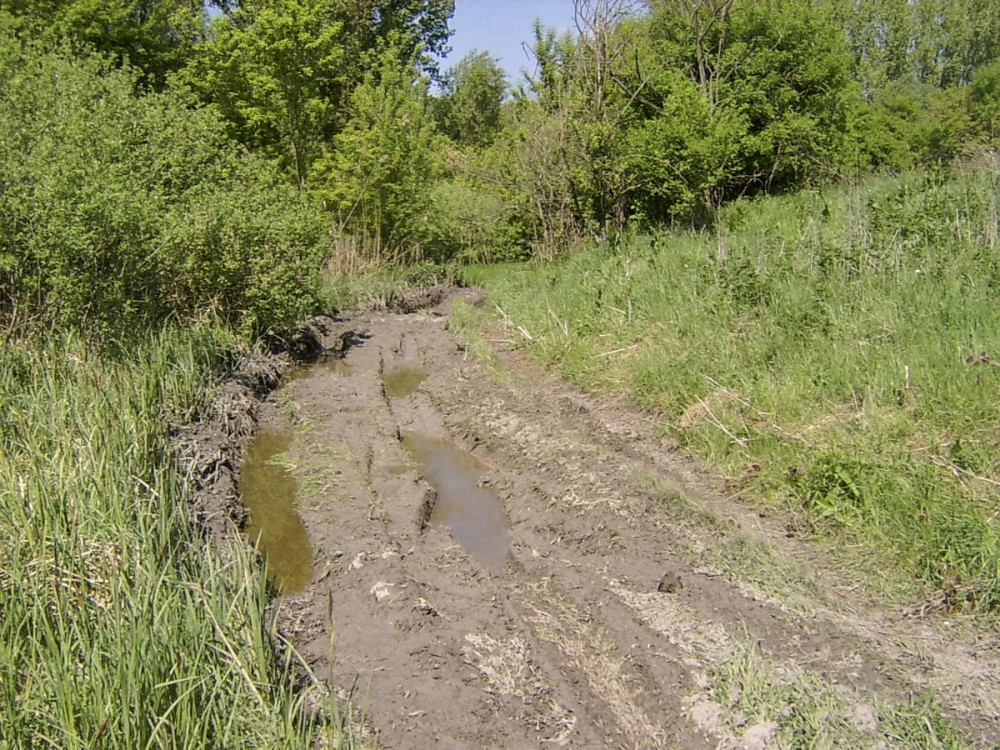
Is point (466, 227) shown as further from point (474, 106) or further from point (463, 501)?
point (474, 106)

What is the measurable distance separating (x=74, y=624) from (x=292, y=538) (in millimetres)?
3219

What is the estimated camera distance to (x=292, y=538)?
6.91m

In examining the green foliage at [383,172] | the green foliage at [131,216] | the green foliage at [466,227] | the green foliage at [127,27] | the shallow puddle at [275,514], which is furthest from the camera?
the green foliage at [127,27]

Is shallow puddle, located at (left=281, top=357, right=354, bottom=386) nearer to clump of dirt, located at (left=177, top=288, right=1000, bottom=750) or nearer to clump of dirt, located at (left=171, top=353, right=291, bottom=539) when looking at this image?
clump of dirt, located at (left=171, top=353, right=291, bottom=539)

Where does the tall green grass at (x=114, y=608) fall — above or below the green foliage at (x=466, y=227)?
below


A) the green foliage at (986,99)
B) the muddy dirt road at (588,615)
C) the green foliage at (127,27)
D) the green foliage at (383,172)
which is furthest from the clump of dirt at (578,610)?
the green foliage at (986,99)

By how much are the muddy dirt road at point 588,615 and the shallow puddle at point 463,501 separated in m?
0.02

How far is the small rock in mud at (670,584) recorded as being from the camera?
561 cm

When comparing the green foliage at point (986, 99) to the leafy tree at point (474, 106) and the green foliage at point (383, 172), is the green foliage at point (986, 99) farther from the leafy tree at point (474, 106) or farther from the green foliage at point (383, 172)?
the leafy tree at point (474, 106)

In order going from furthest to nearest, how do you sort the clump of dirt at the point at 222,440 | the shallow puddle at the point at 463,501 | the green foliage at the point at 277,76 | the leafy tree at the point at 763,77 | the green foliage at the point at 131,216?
the green foliage at the point at 277,76 → the leafy tree at the point at 763,77 → the green foliage at the point at 131,216 → the shallow puddle at the point at 463,501 → the clump of dirt at the point at 222,440

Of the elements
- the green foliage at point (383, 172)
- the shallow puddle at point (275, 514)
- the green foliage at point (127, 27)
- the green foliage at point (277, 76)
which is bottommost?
the shallow puddle at point (275, 514)

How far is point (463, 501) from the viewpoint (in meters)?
7.99

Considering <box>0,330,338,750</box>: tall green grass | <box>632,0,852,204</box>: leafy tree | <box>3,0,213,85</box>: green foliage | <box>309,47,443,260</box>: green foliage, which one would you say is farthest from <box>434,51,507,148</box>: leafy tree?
<box>0,330,338,750</box>: tall green grass

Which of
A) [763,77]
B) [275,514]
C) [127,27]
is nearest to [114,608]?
[275,514]
